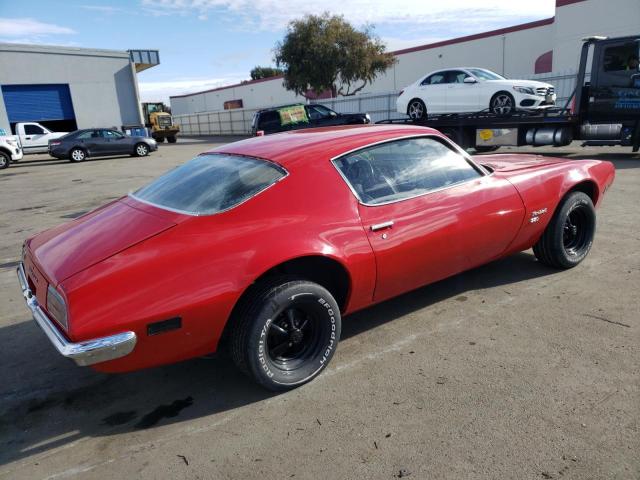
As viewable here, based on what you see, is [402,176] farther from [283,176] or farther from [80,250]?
[80,250]

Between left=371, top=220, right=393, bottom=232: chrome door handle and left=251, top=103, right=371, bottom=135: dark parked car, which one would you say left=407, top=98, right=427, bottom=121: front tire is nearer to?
left=251, top=103, right=371, bottom=135: dark parked car

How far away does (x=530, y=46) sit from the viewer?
30.7 meters

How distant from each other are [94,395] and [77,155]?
20459 mm

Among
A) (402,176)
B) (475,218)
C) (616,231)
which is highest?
(402,176)

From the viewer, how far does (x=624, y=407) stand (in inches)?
97.3

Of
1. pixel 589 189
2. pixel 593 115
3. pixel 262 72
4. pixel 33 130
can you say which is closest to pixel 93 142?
pixel 33 130

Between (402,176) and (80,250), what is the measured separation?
81.3 inches

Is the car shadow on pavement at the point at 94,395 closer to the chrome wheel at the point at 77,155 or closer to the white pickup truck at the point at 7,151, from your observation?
the white pickup truck at the point at 7,151

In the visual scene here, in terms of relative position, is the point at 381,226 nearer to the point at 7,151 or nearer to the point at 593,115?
the point at 593,115

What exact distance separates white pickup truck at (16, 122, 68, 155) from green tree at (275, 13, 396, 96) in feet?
56.9

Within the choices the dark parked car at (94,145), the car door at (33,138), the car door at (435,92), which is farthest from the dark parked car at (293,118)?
the car door at (33,138)

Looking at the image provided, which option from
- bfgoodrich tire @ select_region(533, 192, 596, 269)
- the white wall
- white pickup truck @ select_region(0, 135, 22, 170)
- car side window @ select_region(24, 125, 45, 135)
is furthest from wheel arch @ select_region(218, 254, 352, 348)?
the white wall

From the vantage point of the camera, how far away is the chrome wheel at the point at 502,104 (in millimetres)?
12594

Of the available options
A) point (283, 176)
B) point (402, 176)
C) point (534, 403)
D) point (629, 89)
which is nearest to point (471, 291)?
point (402, 176)
